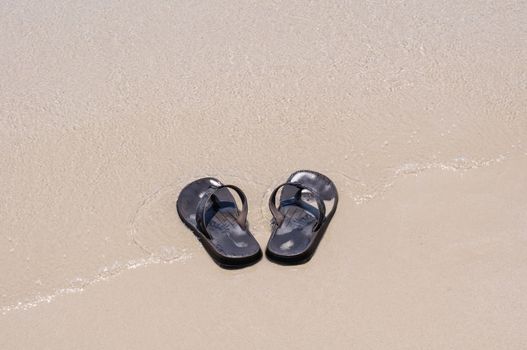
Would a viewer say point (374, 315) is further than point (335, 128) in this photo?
No

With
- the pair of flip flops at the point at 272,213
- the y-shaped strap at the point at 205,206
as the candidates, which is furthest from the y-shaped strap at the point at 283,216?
the y-shaped strap at the point at 205,206

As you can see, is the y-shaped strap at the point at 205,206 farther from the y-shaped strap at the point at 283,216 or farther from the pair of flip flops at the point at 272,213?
the y-shaped strap at the point at 283,216

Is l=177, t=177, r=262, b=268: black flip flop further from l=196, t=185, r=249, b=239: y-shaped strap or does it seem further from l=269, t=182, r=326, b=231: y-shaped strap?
l=269, t=182, r=326, b=231: y-shaped strap

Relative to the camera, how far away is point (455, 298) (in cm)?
248

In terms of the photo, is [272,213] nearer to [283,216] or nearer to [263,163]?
[283,216]

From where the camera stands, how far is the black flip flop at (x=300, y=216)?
2.62m

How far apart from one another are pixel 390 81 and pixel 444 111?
0.37 metres

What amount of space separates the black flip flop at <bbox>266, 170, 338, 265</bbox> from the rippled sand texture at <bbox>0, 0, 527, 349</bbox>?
0.21ft

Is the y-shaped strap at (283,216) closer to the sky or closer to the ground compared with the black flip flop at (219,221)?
closer to the sky

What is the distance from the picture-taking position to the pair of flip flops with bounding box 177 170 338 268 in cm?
262

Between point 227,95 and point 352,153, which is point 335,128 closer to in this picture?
point 352,153

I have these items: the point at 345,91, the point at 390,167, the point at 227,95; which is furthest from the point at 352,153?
the point at 227,95

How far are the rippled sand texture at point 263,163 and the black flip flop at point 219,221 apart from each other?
2.9 inches

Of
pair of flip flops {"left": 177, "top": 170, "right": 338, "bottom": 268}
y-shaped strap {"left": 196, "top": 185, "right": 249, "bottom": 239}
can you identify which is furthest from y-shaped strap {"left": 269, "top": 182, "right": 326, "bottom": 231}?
y-shaped strap {"left": 196, "top": 185, "right": 249, "bottom": 239}
